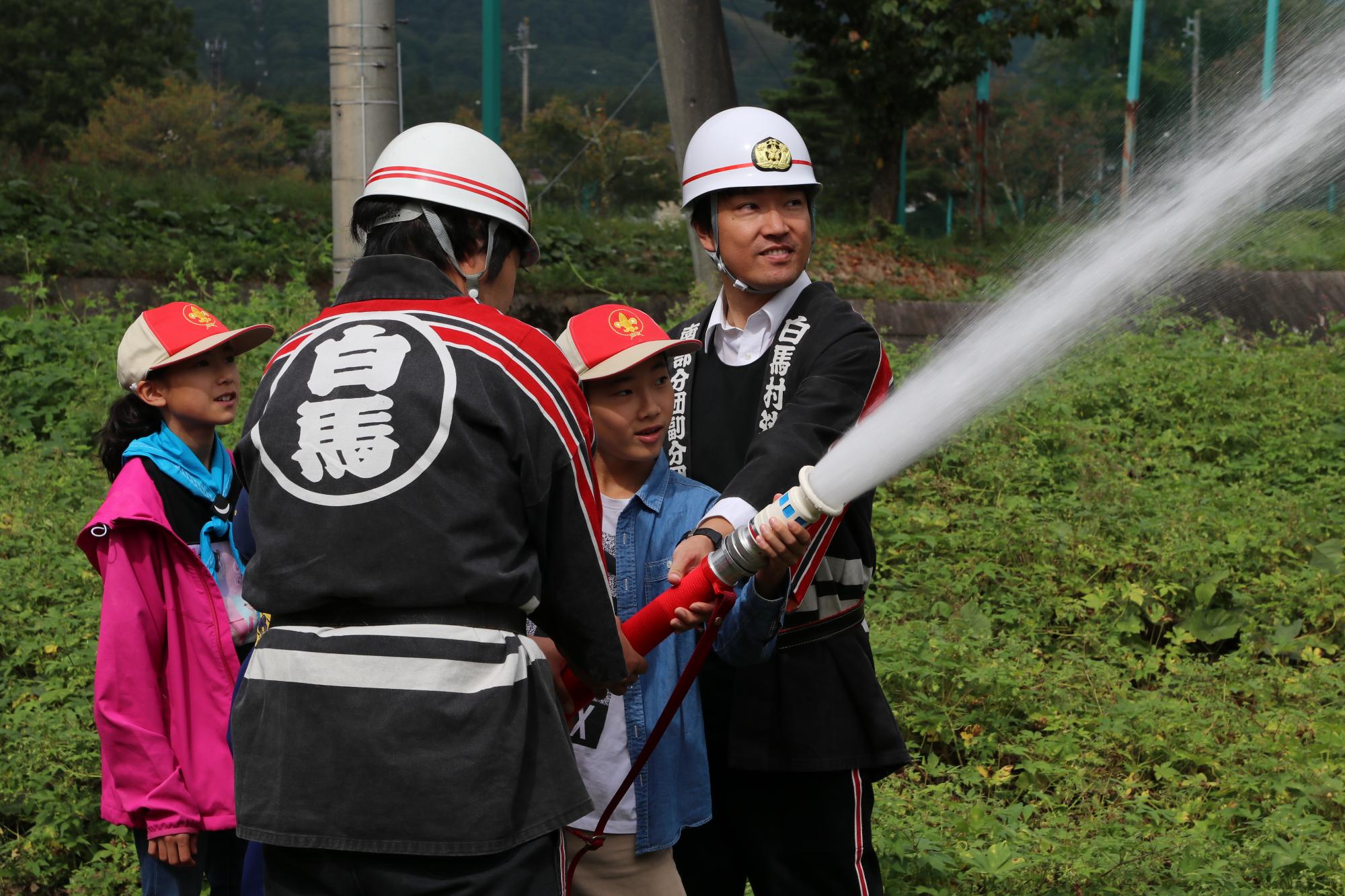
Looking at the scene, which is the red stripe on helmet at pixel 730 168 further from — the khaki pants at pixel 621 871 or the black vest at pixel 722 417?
the khaki pants at pixel 621 871

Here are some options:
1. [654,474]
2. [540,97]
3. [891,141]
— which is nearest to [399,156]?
[654,474]

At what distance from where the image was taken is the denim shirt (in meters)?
3.17

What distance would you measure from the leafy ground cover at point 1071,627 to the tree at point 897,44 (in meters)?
6.74

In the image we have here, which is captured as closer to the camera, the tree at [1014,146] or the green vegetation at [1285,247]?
the green vegetation at [1285,247]

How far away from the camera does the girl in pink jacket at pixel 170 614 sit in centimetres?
357

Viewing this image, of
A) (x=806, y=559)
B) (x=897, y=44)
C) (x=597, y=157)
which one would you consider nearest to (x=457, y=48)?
(x=597, y=157)

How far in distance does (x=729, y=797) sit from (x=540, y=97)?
249ft

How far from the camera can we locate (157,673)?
12.1ft

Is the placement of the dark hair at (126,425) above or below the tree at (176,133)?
below

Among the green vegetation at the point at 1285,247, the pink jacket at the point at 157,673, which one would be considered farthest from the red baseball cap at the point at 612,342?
the green vegetation at the point at 1285,247

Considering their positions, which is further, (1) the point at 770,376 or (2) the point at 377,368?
(1) the point at 770,376

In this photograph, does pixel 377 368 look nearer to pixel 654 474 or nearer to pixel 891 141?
pixel 654 474

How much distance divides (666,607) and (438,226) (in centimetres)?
97

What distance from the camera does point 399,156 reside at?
8.96ft
